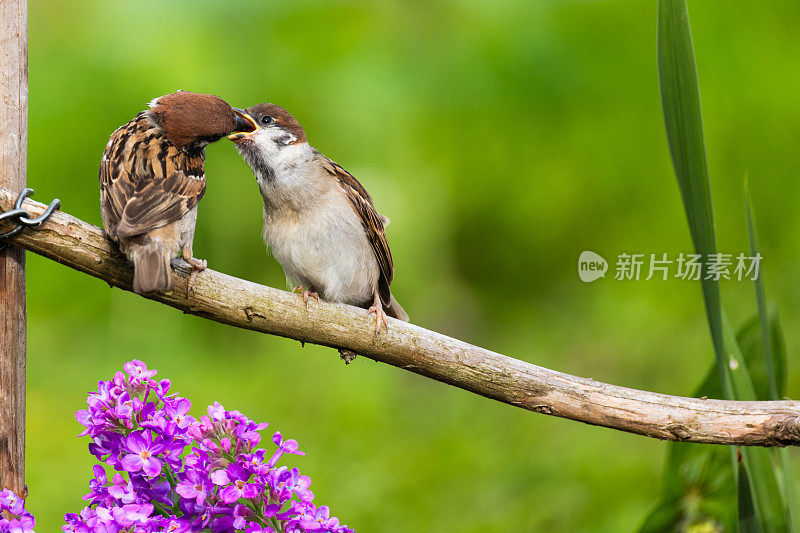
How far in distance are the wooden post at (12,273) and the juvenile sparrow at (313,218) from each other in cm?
49

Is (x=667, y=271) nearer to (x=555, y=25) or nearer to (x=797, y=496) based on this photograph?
(x=555, y=25)

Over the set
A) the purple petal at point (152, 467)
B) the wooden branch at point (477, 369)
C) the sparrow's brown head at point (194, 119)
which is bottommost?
the purple petal at point (152, 467)

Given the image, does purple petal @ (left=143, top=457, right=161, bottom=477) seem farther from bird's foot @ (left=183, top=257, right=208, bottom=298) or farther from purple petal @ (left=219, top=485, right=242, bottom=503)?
bird's foot @ (left=183, top=257, right=208, bottom=298)

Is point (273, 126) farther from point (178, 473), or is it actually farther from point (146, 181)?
point (178, 473)

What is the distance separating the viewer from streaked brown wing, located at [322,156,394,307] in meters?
1.89

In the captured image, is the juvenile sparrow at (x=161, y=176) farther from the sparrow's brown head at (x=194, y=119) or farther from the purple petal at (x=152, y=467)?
the purple petal at (x=152, y=467)

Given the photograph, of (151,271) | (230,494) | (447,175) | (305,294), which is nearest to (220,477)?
(230,494)

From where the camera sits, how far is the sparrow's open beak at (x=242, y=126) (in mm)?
1659

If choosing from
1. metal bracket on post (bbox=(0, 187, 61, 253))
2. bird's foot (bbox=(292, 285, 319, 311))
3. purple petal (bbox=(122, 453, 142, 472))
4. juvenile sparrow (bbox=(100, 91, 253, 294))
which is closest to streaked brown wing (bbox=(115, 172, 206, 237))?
juvenile sparrow (bbox=(100, 91, 253, 294))

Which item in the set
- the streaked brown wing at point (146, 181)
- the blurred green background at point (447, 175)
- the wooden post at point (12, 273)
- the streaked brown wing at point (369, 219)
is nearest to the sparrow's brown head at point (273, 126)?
the streaked brown wing at point (369, 219)

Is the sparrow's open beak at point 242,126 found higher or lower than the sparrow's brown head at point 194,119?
higher

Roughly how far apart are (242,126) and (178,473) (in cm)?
80

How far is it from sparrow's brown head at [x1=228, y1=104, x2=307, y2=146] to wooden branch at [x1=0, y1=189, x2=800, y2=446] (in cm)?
40

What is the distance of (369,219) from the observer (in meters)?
1.91
